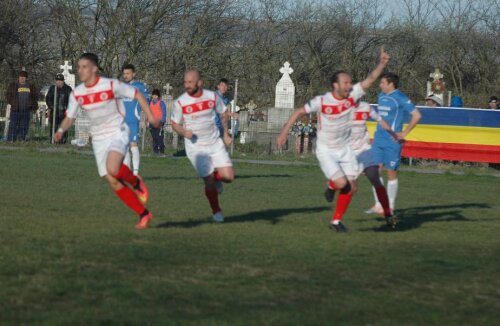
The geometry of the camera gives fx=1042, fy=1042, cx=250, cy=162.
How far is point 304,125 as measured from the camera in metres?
29.4

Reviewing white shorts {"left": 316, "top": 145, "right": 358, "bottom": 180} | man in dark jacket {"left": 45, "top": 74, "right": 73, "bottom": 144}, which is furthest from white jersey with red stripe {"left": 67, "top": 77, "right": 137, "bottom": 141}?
man in dark jacket {"left": 45, "top": 74, "right": 73, "bottom": 144}

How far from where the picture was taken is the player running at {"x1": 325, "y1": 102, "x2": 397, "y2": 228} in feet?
41.4

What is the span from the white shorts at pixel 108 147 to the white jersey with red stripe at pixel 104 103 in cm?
5

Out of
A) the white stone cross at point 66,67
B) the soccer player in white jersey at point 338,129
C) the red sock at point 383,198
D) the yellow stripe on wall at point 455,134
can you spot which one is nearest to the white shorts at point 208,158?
the soccer player in white jersey at point 338,129

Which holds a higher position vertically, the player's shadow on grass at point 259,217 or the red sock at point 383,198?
the red sock at point 383,198

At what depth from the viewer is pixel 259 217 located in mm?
13133

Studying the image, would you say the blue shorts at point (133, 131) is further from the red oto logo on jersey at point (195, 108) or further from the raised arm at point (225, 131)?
the red oto logo on jersey at point (195, 108)

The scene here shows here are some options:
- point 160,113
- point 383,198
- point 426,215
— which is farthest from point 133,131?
point 160,113

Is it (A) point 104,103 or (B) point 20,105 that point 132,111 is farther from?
(B) point 20,105

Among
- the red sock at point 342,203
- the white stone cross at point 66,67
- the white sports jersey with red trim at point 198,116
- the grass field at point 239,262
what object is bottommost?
the grass field at point 239,262

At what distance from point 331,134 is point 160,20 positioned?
31.8m

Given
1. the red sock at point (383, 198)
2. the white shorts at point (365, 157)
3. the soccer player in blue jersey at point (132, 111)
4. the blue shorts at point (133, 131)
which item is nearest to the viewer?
the red sock at point (383, 198)

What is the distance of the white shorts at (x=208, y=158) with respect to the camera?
1264 centimetres

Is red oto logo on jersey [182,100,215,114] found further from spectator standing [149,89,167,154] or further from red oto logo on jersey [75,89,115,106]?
spectator standing [149,89,167,154]
